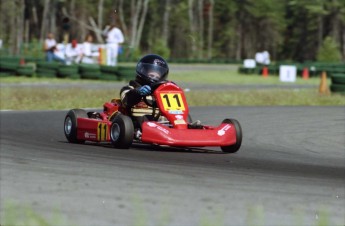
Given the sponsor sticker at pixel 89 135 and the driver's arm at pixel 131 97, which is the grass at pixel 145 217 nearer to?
the driver's arm at pixel 131 97

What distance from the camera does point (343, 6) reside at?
80.2 m

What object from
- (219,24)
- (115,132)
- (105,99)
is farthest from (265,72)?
(219,24)

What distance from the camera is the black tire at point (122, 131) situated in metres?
9.10

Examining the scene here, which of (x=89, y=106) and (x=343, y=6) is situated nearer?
(x=89, y=106)

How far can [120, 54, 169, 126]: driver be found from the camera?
31.2 ft

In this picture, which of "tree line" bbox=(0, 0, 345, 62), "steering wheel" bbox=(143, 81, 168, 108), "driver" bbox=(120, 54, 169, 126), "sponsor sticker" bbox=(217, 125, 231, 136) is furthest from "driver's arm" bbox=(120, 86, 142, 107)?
"tree line" bbox=(0, 0, 345, 62)

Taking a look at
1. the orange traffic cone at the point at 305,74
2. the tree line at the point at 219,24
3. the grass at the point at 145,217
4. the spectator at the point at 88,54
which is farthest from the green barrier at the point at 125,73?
the tree line at the point at 219,24

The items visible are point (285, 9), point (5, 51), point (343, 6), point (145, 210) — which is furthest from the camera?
point (285, 9)

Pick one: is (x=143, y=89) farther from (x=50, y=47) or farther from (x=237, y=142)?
(x=50, y=47)

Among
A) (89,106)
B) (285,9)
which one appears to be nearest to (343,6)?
(285,9)

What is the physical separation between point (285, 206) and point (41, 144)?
473 centimetres

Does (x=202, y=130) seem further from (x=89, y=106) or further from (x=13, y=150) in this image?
(x=89, y=106)

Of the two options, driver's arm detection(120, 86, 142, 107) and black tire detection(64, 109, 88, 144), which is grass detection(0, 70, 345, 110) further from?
driver's arm detection(120, 86, 142, 107)

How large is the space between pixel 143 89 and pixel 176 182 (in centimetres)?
291
